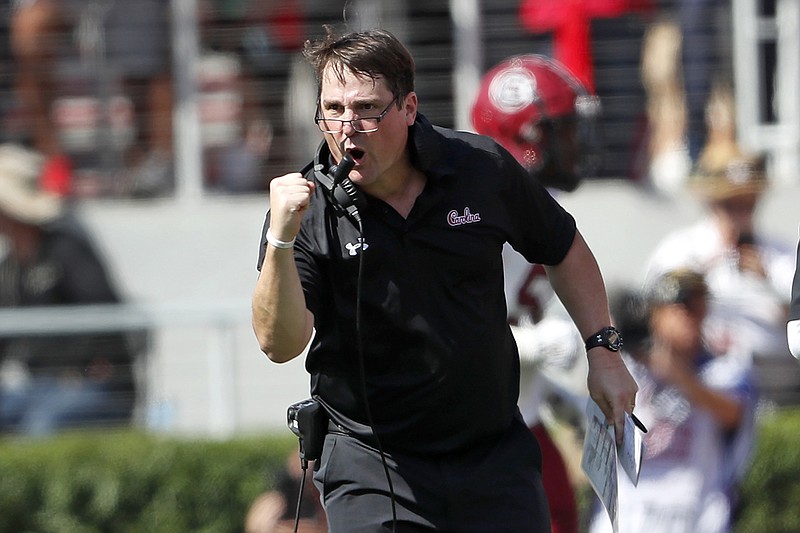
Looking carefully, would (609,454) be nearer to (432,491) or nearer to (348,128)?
(432,491)

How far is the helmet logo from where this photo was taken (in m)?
5.15

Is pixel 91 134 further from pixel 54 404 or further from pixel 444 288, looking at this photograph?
pixel 444 288

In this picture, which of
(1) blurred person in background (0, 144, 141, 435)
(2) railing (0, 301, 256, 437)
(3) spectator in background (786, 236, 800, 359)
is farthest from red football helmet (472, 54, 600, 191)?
(1) blurred person in background (0, 144, 141, 435)

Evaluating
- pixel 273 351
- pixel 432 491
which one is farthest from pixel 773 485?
pixel 273 351

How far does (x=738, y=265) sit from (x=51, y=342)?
3.76 m

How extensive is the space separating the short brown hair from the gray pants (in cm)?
94

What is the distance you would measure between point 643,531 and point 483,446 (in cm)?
232

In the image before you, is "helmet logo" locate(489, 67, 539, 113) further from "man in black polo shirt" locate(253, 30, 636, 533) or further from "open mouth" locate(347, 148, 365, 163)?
"open mouth" locate(347, 148, 365, 163)

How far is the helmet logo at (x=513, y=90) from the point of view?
5.15m

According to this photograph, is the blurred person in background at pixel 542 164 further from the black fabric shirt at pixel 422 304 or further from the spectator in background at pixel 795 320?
the spectator in background at pixel 795 320

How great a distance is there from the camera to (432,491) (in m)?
3.83

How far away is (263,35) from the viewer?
9.57 metres

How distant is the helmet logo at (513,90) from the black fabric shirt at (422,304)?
1203mm

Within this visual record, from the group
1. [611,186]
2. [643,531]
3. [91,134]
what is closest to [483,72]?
[611,186]
